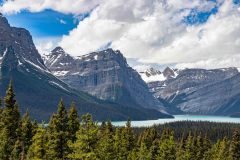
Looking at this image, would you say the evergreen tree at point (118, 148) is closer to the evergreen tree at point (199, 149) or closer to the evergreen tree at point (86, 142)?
the evergreen tree at point (199, 149)

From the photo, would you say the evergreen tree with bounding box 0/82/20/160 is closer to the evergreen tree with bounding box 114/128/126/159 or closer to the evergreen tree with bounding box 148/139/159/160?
the evergreen tree with bounding box 114/128/126/159

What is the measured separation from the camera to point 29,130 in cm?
8531

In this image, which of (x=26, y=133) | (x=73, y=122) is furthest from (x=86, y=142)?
(x=26, y=133)

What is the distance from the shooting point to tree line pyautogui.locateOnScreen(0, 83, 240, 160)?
1905 inches

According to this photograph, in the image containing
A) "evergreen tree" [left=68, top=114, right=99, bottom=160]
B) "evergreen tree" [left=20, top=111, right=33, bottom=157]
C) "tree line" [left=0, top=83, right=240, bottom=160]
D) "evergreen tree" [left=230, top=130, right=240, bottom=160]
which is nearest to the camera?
"evergreen tree" [left=68, top=114, right=99, bottom=160]

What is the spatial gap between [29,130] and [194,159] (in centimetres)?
5335

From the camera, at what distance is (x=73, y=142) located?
59844mm

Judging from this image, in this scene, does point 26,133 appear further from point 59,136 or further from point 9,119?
point 59,136

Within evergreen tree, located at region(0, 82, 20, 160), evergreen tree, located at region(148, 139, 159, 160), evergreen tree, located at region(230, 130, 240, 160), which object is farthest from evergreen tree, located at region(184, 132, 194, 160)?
evergreen tree, located at region(0, 82, 20, 160)

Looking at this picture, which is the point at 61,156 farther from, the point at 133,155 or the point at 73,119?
the point at 133,155

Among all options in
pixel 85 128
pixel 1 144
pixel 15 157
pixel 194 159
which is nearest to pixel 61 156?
pixel 85 128

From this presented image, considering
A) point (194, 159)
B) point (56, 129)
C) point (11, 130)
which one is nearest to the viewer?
point (56, 129)

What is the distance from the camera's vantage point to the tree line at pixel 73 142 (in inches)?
1905

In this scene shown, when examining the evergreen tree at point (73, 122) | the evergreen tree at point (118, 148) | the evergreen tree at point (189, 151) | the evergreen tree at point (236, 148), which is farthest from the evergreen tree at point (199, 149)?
the evergreen tree at point (73, 122)
